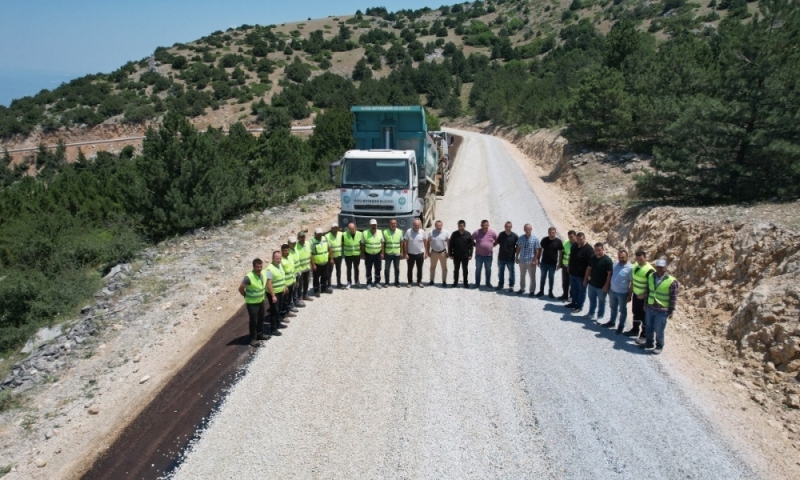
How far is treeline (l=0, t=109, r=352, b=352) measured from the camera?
1422cm

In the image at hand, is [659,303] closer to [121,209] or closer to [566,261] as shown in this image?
[566,261]

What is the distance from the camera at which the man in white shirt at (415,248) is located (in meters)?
12.6

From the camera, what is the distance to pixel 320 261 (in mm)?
11969

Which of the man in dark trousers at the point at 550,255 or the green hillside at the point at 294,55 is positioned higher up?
the green hillside at the point at 294,55

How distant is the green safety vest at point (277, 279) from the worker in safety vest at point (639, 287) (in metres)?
6.39

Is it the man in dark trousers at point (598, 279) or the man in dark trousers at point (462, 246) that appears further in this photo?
the man in dark trousers at point (462, 246)

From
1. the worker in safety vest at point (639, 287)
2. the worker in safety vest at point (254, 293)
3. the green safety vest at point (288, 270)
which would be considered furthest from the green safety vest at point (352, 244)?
the worker in safety vest at point (639, 287)

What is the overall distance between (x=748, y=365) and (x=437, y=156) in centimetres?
1564

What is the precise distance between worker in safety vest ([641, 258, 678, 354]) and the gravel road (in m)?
0.35

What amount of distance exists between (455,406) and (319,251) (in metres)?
5.32

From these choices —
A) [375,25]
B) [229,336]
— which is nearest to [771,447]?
[229,336]

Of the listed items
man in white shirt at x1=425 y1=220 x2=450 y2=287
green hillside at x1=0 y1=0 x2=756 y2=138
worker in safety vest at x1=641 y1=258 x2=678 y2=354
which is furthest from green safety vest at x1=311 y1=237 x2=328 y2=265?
green hillside at x1=0 y1=0 x2=756 y2=138

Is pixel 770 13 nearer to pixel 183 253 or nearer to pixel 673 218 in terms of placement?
pixel 673 218

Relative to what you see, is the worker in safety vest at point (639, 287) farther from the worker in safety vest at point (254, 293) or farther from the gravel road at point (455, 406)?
the worker in safety vest at point (254, 293)
